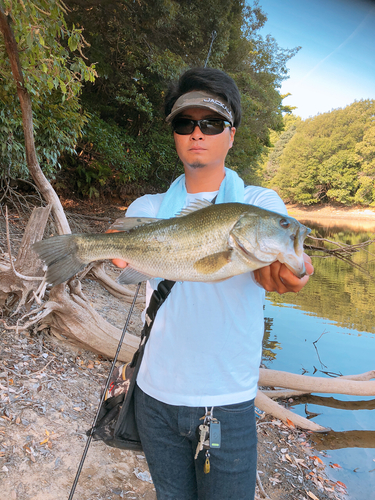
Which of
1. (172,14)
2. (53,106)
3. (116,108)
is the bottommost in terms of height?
(53,106)

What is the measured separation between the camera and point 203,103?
75.3 inches

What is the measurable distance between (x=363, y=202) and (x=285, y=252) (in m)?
52.3

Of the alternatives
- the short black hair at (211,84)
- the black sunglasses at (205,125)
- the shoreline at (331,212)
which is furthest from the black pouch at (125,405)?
the shoreline at (331,212)

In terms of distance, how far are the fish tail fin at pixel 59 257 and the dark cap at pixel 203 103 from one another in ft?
3.19

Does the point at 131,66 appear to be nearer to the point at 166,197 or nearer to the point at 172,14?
the point at 172,14

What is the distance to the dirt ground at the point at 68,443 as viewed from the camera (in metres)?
2.80

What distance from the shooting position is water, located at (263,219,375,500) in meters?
4.70

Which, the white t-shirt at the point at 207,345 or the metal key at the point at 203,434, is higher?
the white t-shirt at the point at 207,345

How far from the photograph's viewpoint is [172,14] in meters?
11.8

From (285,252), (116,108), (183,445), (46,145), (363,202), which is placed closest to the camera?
(285,252)

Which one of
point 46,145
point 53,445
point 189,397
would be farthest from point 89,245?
point 46,145

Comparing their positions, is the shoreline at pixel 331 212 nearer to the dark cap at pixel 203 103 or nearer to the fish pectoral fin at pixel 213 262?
the dark cap at pixel 203 103

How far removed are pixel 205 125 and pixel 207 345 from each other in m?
1.22

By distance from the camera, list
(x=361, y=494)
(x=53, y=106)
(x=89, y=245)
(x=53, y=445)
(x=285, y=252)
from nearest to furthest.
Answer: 1. (x=285, y=252)
2. (x=89, y=245)
3. (x=53, y=445)
4. (x=361, y=494)
5. (x=53, y=106)
